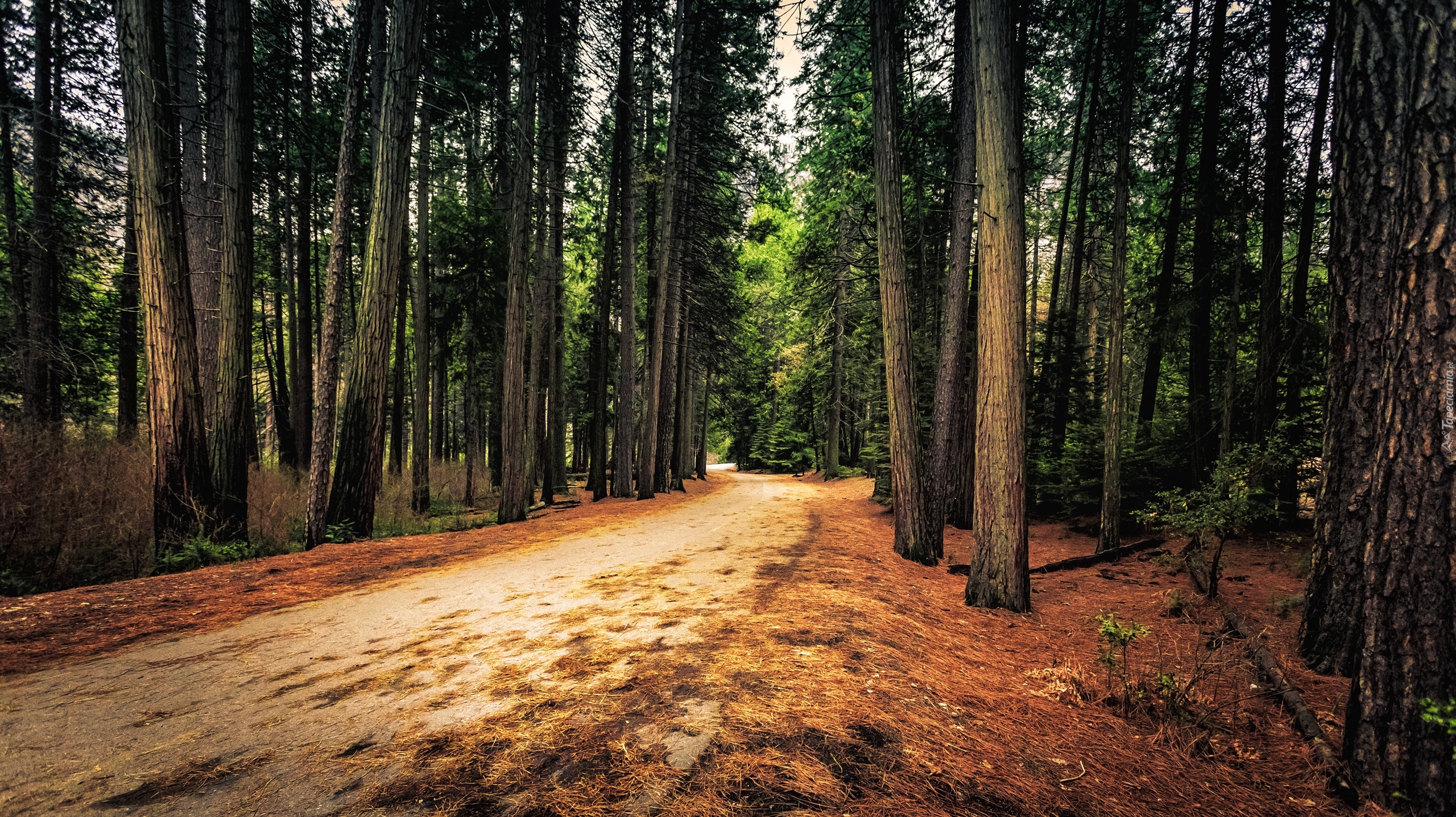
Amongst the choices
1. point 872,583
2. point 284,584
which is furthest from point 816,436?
point 284,584

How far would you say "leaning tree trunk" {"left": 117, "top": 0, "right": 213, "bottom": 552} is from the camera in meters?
5.50

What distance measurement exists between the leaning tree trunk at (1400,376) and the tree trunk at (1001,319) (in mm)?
2398

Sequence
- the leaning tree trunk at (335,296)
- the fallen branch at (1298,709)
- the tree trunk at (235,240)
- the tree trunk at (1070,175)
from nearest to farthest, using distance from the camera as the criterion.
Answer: the fallen branch at (1298,709) < the leaning tree trunk at (335,296) < the tree trunk at (235,240) < the tree trunk at (1070,175)

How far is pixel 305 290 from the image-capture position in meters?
13.2

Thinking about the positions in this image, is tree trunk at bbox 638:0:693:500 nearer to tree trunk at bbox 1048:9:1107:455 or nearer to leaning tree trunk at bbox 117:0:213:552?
leaning tree trunk at bbox 117:0:213:552

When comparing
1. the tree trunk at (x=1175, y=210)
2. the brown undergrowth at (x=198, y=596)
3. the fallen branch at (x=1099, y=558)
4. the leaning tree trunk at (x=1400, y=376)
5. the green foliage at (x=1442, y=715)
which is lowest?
the fallen branch at (x=1099, y=558)

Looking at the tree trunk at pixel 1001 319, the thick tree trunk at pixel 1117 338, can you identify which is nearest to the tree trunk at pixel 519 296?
the tree trunk at pixel 1001 319

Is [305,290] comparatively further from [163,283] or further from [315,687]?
[315,687]

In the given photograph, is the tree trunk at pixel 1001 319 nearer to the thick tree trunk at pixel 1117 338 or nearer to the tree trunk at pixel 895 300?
the tree trunk at pixel 895 300

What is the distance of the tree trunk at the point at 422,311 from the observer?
11.2m

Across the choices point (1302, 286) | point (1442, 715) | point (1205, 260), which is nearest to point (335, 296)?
point (1442, 715)

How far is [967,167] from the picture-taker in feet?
27.0

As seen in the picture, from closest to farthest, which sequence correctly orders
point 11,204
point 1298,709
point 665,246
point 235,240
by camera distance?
1. point 1298,709
2. point 235,240
3. point 11,204
4. point 665,246

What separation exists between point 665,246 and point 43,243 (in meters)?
12.5
